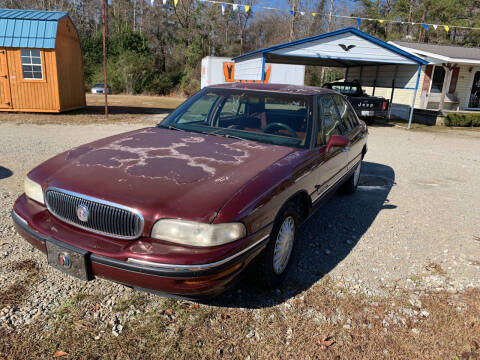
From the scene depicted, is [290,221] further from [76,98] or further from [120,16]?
[120,16]

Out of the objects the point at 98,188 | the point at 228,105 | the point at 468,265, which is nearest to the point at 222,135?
the point at 228,105

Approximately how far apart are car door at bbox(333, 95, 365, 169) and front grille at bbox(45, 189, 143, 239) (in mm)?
3046

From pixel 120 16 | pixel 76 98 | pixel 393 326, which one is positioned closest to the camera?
pixel 393 326

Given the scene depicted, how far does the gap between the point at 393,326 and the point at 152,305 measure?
A: 1.83m

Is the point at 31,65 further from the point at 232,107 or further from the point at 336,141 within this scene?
the point at 336,141

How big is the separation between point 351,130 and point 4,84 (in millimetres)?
14113

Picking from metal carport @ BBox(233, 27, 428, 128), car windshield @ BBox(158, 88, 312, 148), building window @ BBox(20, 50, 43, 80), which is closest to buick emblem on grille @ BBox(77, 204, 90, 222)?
car windshield @ BBox(158, 88, 312, 148)

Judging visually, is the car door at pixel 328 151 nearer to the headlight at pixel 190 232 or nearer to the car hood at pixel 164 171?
the car hood at pixel 164 171

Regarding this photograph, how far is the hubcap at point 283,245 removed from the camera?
9.68ft

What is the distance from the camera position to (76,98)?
16375 millimetres

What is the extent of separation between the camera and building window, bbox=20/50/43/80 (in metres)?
13.8

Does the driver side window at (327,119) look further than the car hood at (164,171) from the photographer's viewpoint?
Yes

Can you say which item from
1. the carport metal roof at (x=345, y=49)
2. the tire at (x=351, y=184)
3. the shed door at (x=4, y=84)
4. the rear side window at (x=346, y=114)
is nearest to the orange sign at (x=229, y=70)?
the carport metal roof at (x=345, y=49)

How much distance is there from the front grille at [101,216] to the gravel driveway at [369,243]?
74cm
